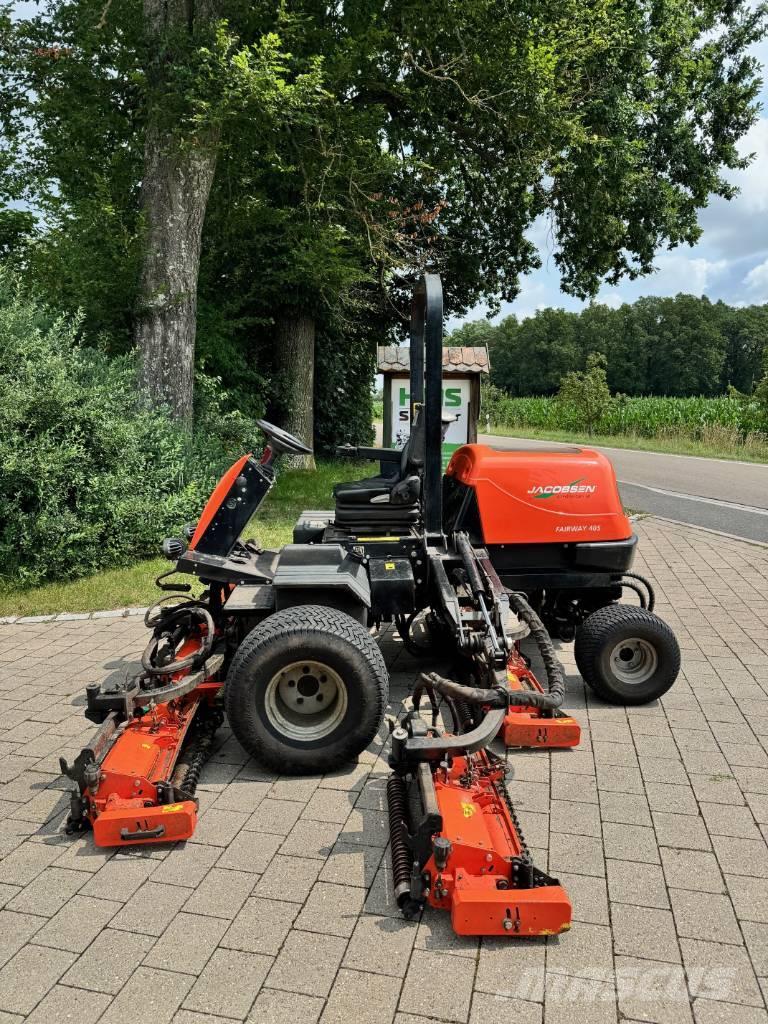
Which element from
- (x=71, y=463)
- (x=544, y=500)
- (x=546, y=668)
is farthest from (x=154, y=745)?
(x=71, y=463)

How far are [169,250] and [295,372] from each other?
5.52 meters

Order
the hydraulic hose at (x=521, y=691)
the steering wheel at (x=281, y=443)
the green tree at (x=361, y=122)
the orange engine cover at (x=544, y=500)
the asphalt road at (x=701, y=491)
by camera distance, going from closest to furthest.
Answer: the hydraulic hose at (x=521, y=691)
the steering wheel at (x=281, y=443)
the orange engine cover at (x=544, y=500)
the green tree at (x=361, y=122)
the asphalt road at (x=701, y=491)

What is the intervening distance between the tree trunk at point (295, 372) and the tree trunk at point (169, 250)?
16.5ft

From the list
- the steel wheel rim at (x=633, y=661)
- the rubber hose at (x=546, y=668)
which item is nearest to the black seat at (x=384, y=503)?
the rubber hose at (x=546, y=668)

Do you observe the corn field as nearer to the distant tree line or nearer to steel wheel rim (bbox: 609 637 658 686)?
steel wheel rim (bbox: 609 637 658 686)

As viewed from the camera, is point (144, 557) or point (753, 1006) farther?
point (144, 557)

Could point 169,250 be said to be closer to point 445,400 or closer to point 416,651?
point 445,400

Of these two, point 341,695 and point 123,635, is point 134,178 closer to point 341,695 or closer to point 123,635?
point 123,635

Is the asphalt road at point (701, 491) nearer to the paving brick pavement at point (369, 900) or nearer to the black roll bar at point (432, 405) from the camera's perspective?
the black roll bar at point (432, 405)

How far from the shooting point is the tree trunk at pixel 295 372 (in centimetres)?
1431

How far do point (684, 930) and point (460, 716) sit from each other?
1326 millimetres

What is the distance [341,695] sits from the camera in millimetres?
3619

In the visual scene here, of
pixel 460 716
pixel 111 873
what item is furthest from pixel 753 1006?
pixel 111 873

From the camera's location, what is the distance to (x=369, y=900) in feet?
9.29
